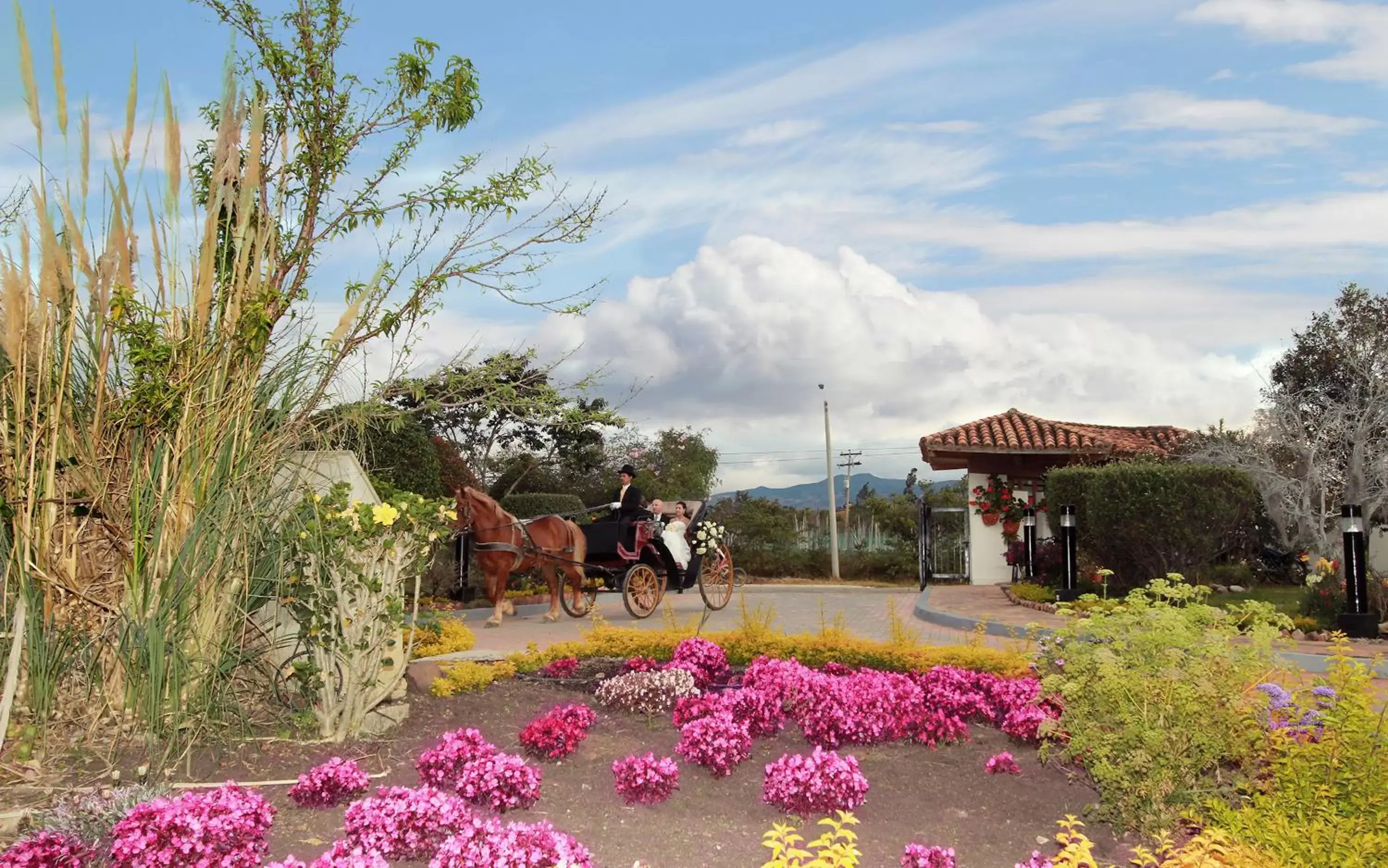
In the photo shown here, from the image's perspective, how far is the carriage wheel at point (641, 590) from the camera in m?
14.2

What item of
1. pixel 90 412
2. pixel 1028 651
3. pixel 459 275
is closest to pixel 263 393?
pixel 90 412

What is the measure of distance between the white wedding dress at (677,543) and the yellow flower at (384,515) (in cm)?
984

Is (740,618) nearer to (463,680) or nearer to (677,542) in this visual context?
(677,542)

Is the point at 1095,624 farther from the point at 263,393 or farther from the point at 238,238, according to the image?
the point at 238,238

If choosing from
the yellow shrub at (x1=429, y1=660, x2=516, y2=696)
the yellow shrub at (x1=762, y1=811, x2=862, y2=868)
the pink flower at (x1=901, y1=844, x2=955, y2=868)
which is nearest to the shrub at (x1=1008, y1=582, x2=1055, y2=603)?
the yellow shrub at (x1=429, y1=660, x2=516, y2=696)

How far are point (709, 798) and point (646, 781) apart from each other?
1.07 ft

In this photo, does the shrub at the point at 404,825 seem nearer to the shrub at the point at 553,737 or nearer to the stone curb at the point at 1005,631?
the shrub at the point at 553,737

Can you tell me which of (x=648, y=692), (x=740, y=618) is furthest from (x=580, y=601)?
(x=648, y=692)

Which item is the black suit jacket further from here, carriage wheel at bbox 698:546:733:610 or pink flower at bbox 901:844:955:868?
pink flower at bbox 901:844:955:868

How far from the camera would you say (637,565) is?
578 inches

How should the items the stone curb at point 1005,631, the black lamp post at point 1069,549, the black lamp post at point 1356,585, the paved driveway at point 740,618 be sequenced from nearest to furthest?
the stone curb at point 1005,631
the paved driveway at point 740,618
the black lamp post at point 1356,585
the black lamp post at point 1069,549

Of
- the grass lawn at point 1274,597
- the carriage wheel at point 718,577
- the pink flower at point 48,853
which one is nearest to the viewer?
the pink flower at point 48,853

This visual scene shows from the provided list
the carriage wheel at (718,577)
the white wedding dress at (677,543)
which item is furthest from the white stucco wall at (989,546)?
the white wedding dress at (677,543)

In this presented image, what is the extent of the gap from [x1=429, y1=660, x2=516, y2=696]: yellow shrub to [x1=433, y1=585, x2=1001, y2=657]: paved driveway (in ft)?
4.60
